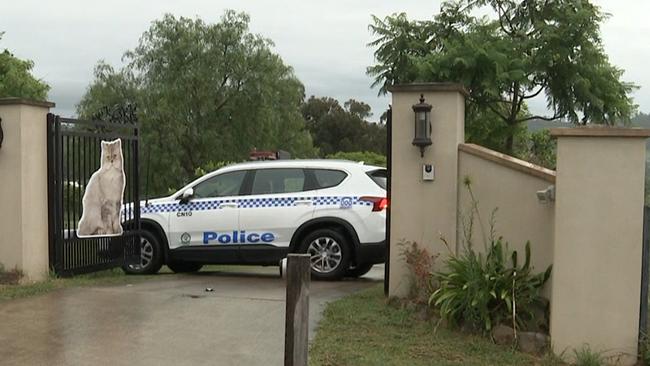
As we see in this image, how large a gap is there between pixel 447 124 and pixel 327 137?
59.1 m

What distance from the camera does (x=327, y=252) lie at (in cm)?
990

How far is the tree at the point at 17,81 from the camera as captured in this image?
106 feet

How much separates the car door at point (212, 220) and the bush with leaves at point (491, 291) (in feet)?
13.8

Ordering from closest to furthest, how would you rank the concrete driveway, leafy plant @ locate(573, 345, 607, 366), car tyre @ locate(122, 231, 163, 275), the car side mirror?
leafy plant @ locate(573, 345, 607, 366), the concrete driveway, the car side mirror, car tyre @ locate(122, 231, 163, 275)

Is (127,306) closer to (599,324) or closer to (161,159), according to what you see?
(599,324)

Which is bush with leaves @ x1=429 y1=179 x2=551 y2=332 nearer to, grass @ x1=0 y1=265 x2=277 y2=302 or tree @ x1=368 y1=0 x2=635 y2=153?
grass @ x1=0 y1=265 x2=277 y2=302

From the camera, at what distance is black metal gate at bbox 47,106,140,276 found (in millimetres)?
9336

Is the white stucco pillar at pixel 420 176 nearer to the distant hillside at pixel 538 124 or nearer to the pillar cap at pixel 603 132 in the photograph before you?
the pillar cap at pixel 603 132

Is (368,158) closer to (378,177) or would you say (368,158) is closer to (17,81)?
(17,81)

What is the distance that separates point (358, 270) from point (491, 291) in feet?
13.6

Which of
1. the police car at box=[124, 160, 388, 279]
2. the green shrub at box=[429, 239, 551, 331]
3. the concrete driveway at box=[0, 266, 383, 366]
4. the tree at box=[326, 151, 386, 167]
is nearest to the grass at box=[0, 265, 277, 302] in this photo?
the concrete driveway at box=[0, 266, 383, 366]

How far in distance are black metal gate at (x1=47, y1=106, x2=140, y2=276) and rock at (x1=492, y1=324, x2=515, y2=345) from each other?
19.4 ft

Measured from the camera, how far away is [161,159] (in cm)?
3192

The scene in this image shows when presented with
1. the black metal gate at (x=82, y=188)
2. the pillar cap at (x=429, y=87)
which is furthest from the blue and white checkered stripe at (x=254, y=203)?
the pillar cap at (x=429, y=87)
